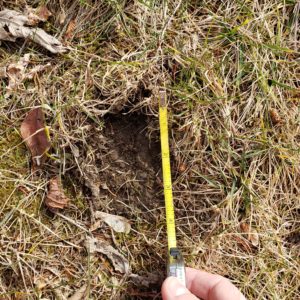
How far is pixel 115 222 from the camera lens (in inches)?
125

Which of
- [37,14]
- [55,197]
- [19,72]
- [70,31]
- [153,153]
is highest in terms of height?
[37,14]

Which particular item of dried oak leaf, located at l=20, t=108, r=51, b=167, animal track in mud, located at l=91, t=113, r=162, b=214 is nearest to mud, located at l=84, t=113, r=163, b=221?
animal track in mud, located at l=91, t=113, r=162, b=214

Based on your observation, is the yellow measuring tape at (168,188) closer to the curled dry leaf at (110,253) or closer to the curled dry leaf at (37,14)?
the curled dry leaf at (110,253)

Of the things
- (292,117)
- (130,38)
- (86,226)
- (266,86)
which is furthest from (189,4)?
(86,226)

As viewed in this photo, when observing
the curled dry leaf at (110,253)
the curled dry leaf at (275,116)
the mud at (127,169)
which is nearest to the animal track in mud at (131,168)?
the mud at (127,169)

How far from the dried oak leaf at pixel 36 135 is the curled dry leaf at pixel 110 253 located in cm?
64

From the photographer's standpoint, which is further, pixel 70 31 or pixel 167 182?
pixel 70 31

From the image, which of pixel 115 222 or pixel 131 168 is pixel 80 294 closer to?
pixel 115 222

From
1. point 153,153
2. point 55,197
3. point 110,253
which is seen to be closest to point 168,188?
point 153,153

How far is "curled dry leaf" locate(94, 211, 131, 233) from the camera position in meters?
3.18

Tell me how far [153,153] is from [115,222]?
0.54 meters

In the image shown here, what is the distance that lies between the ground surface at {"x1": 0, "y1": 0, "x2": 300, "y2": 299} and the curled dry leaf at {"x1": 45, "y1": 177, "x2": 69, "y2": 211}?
49 millimetres

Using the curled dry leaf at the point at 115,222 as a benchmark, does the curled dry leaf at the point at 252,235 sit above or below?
below

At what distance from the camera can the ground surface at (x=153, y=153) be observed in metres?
3.14
